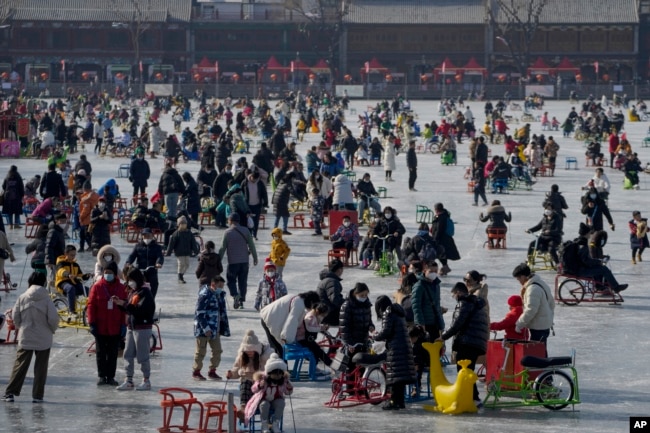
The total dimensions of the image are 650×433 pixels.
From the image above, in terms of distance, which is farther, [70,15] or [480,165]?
[70,15]

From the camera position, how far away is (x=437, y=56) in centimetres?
9238

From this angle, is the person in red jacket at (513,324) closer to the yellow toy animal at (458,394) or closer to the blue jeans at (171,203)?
the yellow toy animal at (458,394)

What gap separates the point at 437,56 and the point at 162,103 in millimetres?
29003

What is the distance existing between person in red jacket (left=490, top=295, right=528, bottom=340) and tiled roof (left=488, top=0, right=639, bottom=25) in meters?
79.1

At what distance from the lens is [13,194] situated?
1048 inches

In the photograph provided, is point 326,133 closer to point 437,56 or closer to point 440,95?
point 440,95

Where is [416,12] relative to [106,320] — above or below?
above

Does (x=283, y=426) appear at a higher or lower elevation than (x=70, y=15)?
lower

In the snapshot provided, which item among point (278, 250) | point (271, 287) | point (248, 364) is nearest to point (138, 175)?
point (278, 250)

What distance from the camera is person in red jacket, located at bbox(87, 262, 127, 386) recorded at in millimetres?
14516

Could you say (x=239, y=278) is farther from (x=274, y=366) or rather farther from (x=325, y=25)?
(x=325, y=25)

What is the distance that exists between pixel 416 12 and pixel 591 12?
1056 cm

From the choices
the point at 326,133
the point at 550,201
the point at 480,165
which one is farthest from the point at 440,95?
the point at 550,201

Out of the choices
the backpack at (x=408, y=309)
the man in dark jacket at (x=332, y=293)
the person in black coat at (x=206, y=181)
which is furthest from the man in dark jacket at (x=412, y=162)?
the backpack at (x=408, y=309)
